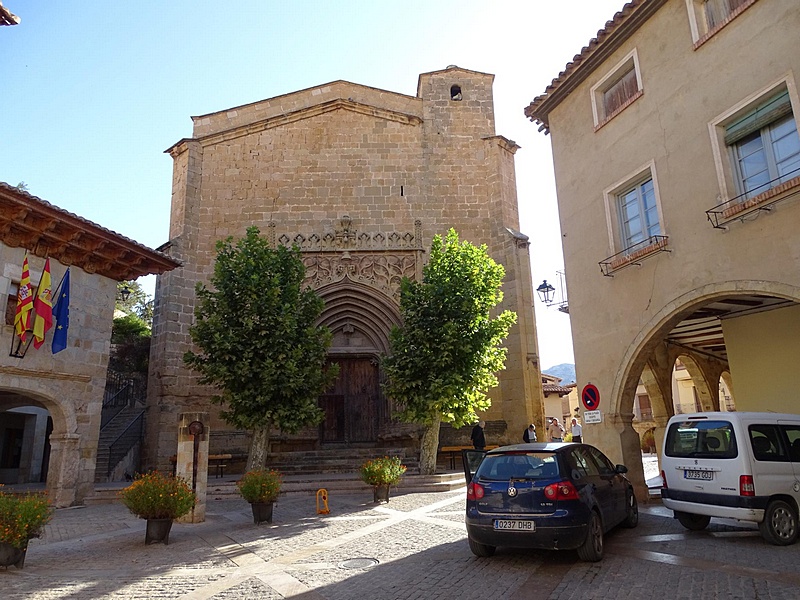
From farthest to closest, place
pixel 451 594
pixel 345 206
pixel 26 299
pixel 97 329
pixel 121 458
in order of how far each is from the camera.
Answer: pixel 345 206 < pixel 121 458 < pixel 97 329 < pixel 26 299 < pixel 451 594

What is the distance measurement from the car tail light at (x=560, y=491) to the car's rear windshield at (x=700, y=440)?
2.36 meters

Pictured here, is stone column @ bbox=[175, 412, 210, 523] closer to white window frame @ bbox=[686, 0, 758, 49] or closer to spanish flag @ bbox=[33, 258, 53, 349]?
spanish flag @ bbox=[33, 258, 53, 349]

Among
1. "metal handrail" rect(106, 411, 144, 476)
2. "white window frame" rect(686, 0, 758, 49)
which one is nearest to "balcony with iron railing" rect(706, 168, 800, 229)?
"white window frame" rect(686, 0, 758, 49)

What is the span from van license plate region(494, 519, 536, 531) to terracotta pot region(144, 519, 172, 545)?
4629 millimetres

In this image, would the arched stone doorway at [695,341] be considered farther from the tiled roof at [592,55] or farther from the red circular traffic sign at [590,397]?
the tiled roof at [592,55]

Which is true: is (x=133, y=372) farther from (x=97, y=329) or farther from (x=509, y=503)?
(x=509, y=503)

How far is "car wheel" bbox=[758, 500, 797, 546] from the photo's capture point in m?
→ 6.61

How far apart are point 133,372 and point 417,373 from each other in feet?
43.9

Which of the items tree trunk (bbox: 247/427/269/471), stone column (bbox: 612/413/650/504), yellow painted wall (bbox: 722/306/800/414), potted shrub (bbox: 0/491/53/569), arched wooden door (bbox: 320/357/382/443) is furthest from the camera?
arched wooden door (bbox: 320/357/382/443)

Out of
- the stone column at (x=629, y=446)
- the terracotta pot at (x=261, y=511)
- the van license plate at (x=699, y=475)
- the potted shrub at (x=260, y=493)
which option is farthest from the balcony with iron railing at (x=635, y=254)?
the terracotta pot at (x=261, y=511)

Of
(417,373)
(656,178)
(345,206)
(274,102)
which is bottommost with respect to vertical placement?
(417,373)

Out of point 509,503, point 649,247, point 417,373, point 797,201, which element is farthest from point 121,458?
point 797,201

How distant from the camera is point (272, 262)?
14781mm

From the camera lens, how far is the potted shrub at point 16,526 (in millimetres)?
6184
